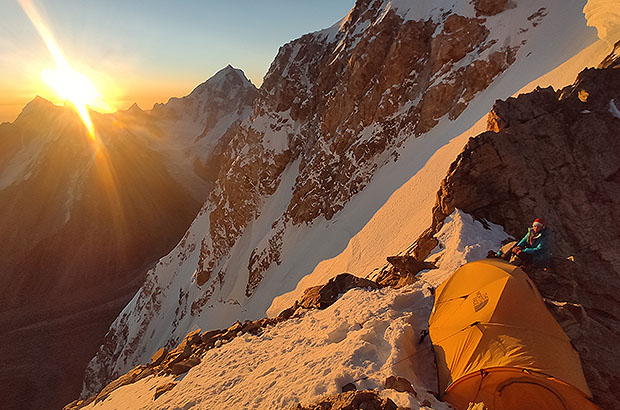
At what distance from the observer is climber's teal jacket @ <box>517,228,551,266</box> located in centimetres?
816

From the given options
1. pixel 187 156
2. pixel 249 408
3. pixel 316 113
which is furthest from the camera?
pixel 187 156

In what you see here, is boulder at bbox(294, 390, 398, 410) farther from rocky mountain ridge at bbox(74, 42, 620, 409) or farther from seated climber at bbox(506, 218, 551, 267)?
seated climber at bbox(506, 218, 551, 267)

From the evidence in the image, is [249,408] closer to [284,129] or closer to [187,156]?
[284,129]

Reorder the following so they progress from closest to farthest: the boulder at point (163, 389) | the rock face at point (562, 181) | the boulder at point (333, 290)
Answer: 1. the rock face at point (562, 181)
2. the boulder at point (163, 389)
3. the boulder at point (333, 290)

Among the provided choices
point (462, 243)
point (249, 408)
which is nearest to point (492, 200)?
point (462, 243)

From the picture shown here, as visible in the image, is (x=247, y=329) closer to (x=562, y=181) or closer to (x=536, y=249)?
(x=536, y=249)

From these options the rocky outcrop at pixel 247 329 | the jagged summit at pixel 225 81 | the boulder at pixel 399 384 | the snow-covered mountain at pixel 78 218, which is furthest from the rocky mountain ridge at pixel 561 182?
the jagged summit at pixel 225 81

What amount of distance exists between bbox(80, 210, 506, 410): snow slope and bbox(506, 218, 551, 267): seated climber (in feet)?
4.63

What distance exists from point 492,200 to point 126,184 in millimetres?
85084

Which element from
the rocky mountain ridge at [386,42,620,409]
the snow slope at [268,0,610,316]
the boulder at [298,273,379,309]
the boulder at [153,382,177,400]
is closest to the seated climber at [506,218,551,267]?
the rocky mountain ridge at [386,42,620,409]

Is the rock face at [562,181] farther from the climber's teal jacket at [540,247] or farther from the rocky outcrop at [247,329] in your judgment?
the rocky outcrop at [247,329]

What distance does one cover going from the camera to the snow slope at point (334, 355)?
680 centimetres

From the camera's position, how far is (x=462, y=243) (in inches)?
400

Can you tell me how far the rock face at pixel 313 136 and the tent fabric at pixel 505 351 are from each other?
20679 mm
